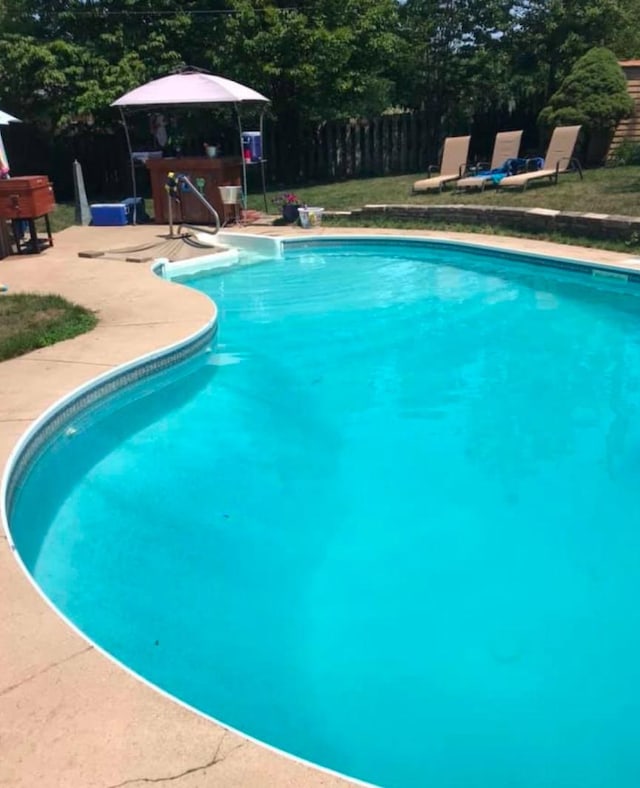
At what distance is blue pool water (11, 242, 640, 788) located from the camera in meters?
3.01

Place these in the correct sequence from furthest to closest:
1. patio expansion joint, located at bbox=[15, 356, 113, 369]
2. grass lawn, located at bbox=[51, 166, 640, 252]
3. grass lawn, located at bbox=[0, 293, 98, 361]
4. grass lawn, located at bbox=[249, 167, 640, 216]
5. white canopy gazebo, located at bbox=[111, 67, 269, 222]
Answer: white canopy gazebo, located at bbox=[111, 67, 269, 222] → grass lawn, located at bbox=[249, 167, 640, 216] → grass lawn, located at bbox=[51, 166, 640, 252] → grass lawn, located at bbox=[0, 293, 98, 361] → patio expansion joint, located at bbox=[15, 356, 113, 369]

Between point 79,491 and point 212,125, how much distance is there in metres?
13.4

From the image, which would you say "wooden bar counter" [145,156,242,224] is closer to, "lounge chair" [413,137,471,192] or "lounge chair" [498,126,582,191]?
"lounge chair" [413,137,471,192]

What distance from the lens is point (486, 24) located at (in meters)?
17.1

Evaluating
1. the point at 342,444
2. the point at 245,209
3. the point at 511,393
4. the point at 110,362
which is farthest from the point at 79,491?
the point at 245,209

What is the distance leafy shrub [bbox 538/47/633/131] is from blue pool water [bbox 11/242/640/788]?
856cm

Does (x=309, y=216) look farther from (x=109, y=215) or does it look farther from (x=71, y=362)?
(x=71, y=362)

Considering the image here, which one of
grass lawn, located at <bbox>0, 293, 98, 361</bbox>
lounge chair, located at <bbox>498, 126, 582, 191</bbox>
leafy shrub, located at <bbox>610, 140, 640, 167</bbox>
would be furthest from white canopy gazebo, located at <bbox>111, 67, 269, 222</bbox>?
leafy shrub, located at <bbox>610, 140, 640, 167</bbox>

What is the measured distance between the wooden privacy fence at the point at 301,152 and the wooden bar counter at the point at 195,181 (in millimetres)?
4727

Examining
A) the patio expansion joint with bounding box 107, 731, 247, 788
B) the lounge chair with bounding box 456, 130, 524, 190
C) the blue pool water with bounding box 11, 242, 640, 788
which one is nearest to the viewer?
the patio expansion joint with bounding box 107, 731, 247, 788

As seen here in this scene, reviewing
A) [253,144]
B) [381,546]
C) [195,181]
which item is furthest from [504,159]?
[381,546]

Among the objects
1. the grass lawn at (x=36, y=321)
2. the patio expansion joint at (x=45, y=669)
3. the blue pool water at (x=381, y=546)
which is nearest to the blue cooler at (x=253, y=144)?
the grass lawn at (x=36, y=321)

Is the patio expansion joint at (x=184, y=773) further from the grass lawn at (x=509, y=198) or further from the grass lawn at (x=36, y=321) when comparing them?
the grass lawn at (x=509, y=198)

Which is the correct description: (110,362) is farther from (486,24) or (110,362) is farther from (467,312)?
(486,24)
